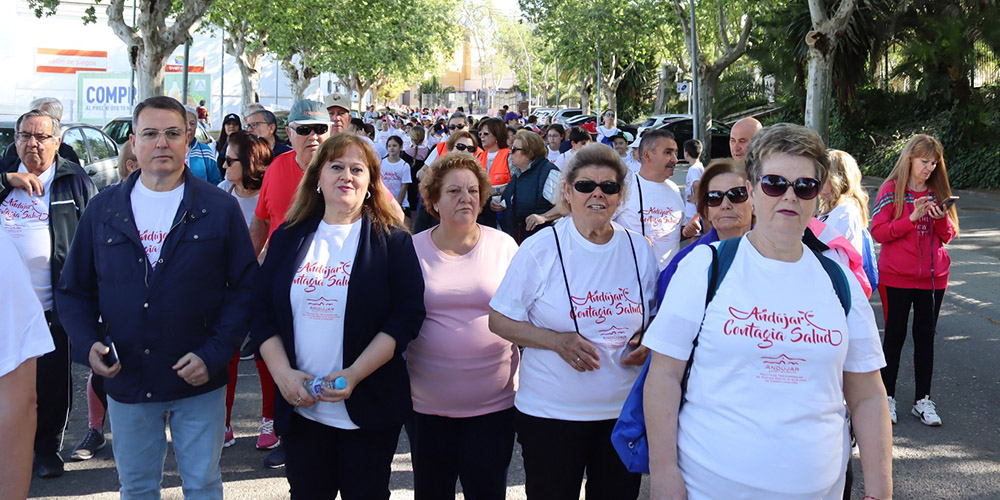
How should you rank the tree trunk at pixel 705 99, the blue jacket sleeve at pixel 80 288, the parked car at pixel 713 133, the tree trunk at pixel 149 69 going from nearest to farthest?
the blue jacket sleeve at pixel 80 288 → the tree trunk at pixel 149 69 → the tree trunk at pixel 705 99 → the parked car at pixel 713 133

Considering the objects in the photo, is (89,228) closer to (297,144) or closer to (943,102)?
(297,144)

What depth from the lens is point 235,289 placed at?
3492 millimetres

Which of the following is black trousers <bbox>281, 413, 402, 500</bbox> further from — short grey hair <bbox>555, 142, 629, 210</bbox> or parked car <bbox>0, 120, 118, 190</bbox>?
parked car <bbox>0, 120, 118, 190</bbox>

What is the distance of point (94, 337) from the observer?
335 centimetres

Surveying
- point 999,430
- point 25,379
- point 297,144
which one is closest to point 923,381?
point 999,430

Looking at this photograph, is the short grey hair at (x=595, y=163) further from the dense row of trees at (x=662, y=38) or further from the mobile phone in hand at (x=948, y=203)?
the dense row of trees at (x=662, y=38)

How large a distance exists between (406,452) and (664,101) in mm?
44092

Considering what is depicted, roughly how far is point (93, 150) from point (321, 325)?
10.9m

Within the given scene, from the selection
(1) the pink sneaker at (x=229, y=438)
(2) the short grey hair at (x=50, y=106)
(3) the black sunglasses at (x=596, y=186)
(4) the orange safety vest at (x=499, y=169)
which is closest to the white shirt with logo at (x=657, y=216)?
(3) the black sunglasses at (x=596, y=186)

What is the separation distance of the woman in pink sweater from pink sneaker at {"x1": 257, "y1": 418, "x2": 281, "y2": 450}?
3977mm

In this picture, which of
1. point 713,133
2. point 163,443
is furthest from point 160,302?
point 713,133

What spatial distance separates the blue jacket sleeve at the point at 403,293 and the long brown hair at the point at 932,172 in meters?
3.72

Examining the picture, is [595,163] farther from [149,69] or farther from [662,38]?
[662,38]

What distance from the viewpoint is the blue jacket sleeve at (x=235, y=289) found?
341cm
